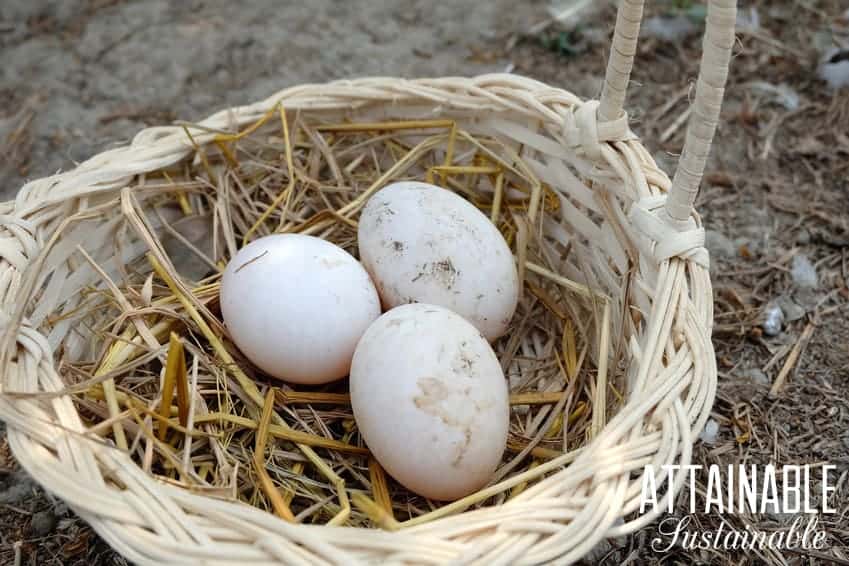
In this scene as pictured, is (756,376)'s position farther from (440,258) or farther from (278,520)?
(278,520)

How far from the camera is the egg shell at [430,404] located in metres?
1.27

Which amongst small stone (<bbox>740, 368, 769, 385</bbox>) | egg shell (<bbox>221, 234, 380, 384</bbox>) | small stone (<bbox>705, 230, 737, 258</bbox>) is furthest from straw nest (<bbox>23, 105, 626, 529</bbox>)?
small stone (<bbox>705, 230, 737, 258</bbox>)

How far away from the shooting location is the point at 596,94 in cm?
258

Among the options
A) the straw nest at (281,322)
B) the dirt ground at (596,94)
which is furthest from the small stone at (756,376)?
the straw nest at (281,322)

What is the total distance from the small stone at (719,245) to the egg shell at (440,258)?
2.33 ft

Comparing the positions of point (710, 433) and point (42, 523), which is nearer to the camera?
point (42, 523)

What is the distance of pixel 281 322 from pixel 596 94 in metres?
1.50

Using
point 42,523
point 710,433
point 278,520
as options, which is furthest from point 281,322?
point 710,433

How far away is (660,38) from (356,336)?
1.73 meters

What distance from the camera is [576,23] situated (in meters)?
2.75

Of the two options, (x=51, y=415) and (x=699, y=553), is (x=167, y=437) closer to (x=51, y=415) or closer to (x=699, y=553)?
(x=51, y=415)

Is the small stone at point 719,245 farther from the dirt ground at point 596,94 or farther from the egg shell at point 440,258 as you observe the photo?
the egg shell at point 440,258

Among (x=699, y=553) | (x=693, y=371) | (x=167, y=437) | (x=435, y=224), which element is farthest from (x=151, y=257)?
(x=699, y=553)

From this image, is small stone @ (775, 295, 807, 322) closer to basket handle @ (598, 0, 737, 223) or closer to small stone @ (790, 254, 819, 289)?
small stone @ (790, 254, 819, 289)
